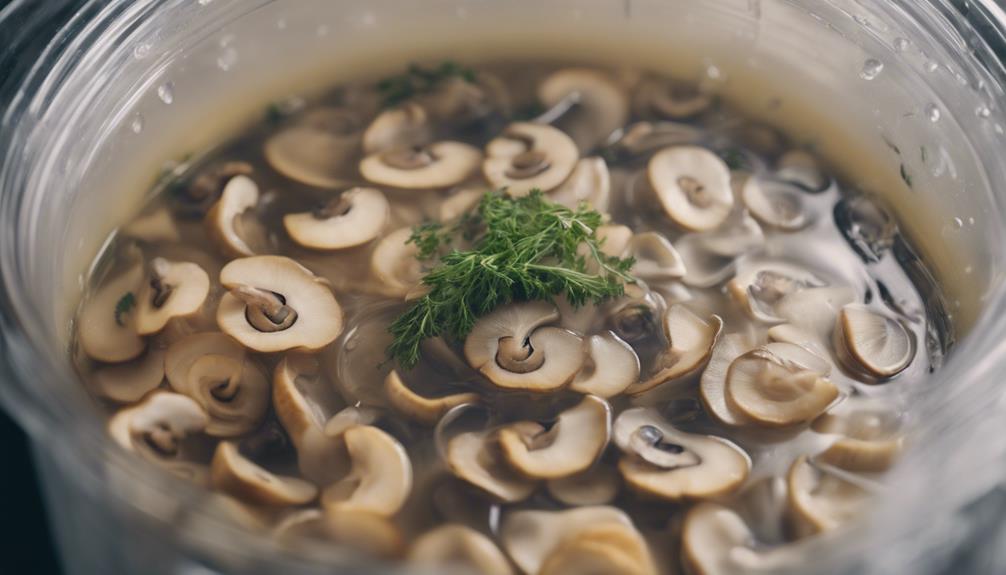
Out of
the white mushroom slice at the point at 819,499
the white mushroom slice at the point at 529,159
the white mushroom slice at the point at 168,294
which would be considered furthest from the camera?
the white mushroom slice at the point at 529,159

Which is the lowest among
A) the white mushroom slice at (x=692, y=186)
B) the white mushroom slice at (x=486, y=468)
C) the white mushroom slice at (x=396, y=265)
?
the white mushroom slice at (x=486, y=468)

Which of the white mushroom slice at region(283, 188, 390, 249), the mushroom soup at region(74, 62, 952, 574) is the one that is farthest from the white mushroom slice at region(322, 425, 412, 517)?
the white mushroom slice at region(283, 188, 390, 249)

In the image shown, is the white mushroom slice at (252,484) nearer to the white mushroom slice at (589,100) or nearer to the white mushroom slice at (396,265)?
the white mushroom slice at (396,265)

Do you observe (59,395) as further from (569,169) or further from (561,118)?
(561,118)

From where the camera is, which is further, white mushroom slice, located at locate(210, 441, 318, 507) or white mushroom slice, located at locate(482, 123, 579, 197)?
white mushroom slice, located at locate(482, 123, 579, 197)

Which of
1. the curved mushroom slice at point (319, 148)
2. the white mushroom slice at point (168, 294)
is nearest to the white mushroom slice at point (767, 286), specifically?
the curved mushroom slice at point (319, 148)

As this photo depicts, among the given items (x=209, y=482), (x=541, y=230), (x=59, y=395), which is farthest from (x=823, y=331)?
(x=59, y=395)

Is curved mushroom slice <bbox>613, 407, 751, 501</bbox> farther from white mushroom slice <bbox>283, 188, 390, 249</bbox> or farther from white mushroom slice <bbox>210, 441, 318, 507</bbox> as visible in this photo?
white mushroom slice <bbox>283, 188, 390, 249</bbox>
